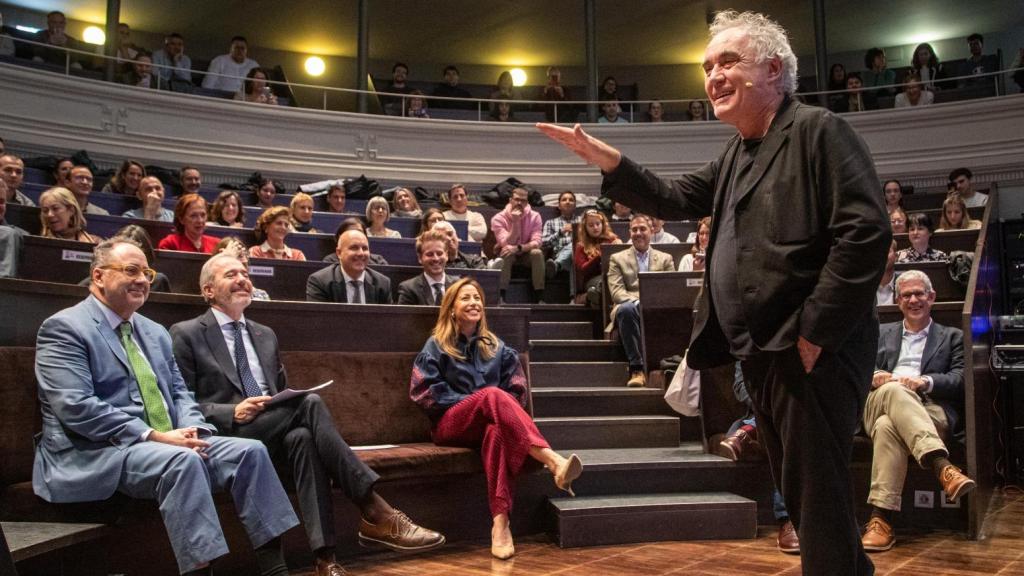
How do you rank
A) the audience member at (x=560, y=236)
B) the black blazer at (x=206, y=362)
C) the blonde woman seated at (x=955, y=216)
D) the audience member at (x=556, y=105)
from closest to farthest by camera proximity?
the black blazer at (x=206, y=362) < the blonde woman seated at (x=955, y=216) < the audience member at (x=560, y=236) < the audience member at (x=556, y=105)

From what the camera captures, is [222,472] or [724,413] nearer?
[222,472]

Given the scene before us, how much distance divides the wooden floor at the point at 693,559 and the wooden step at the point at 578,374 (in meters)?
1.18

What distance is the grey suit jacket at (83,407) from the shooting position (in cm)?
199

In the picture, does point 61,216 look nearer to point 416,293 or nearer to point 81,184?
point 81,184

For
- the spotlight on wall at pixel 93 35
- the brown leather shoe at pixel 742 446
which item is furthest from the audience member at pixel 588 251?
the spotlight on wall at pixel 93 35

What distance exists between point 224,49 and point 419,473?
8.77 metres

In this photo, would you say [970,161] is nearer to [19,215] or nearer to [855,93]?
[855,93]

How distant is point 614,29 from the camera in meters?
10.1

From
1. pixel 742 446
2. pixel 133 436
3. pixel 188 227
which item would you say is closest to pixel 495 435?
pixel 742 446

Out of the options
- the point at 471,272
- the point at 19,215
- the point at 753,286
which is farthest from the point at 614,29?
the point at 753,286

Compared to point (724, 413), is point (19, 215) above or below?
above

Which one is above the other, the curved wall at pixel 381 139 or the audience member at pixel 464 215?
the curved wall at pixel 381 139

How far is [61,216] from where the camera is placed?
3.57 meters

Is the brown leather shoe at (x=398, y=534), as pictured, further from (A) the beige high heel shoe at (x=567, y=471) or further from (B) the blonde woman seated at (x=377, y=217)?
(B) the blonde woman seated at (x=377, y=217)
